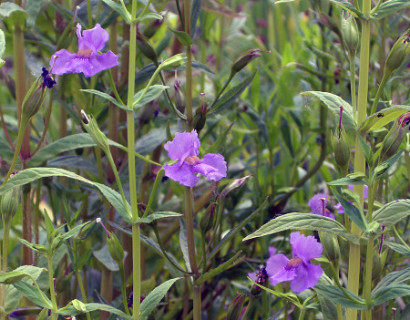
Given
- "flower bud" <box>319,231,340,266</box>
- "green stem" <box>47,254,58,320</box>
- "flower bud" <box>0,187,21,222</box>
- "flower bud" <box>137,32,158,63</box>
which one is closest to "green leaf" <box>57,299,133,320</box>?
"green stem" <box>47,254,58,320</box>

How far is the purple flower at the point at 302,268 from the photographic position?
2.01ft

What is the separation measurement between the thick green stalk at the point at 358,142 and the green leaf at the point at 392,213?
23 mm

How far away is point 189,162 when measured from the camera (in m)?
0.64

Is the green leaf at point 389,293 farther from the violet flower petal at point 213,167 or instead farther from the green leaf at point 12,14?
the green leaf at point 12,14

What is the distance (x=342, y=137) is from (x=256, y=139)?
468 millimetres

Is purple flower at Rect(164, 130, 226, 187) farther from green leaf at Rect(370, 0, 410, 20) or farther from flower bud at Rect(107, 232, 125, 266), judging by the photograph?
green leaf at Rect(370, 0, 410, 20)

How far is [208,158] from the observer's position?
65cm

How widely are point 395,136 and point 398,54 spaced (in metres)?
0.08

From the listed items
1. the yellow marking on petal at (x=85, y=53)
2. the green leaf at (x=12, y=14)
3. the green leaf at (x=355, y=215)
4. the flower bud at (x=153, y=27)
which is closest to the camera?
the green leaf at (x=355, y=215)

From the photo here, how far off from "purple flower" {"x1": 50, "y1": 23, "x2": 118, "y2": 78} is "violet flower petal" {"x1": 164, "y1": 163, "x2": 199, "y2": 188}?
0.13 m

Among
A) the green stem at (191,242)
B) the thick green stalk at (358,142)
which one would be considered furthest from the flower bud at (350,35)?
the green stem at (191,242)

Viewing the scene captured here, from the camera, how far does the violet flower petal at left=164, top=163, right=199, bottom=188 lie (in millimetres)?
613

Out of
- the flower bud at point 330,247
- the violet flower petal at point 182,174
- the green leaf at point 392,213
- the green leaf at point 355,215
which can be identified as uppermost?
the violet flower petal at point 182,174

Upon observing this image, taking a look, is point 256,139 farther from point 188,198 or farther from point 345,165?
point 345,165
